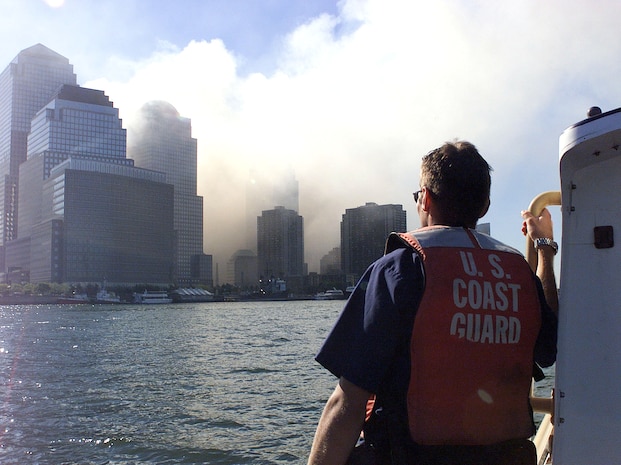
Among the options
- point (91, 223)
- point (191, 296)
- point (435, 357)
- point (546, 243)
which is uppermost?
point (91, 223)

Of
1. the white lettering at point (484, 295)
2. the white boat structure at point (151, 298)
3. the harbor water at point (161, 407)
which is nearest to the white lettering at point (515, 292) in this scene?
the white lettering at point (484, 295)

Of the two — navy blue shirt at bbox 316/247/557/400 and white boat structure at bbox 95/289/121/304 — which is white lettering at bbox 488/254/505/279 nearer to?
navy blue shirt at bbox 316/247/557/400

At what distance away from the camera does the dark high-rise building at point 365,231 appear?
83.9 metres

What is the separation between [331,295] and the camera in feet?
508

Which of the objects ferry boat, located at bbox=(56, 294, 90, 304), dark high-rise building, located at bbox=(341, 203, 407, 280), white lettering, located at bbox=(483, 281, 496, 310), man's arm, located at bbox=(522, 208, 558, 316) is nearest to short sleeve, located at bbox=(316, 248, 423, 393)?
white lettering, located at bbox=(483, 281, 496, 310)

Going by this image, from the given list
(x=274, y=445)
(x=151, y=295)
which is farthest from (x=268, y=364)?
(x=151, y=295)

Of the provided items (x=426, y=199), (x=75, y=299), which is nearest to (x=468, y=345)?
(x=426, y=199)

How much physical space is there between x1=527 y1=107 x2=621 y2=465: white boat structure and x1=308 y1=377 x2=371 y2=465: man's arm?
82cm

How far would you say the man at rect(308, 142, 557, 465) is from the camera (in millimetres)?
2170

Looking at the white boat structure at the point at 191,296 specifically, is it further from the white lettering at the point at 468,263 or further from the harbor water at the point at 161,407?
the white lettering at the point at 468,263

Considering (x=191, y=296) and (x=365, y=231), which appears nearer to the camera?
(x=365, y=231)

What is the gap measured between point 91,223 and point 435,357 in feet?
544

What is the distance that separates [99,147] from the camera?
199 metres

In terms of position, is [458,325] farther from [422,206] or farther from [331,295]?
[331,295]
